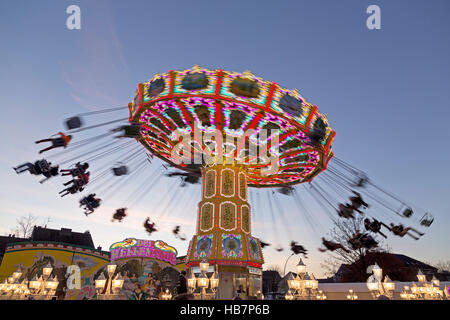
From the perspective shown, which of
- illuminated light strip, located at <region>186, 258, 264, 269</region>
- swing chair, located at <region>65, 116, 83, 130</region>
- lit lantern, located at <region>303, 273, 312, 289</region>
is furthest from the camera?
illuminated light strip, located at <region>186, 258, 264, 269</region>

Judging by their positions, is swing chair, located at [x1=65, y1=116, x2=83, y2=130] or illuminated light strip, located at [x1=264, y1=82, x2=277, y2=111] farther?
illuminated light strip, located at [x1=264, y1=82, x2=277, y2=111]

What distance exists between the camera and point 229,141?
17.7m

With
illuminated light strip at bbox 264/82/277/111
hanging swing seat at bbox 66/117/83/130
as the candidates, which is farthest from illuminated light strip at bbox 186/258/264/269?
hanging swing seat at bbox 66/117/83/130

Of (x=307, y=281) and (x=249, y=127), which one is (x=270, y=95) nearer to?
(x=249, y=127)

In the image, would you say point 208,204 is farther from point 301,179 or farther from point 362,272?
point 362,272

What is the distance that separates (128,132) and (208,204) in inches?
254

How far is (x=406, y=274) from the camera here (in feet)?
113

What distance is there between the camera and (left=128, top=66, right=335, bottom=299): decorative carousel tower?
1330 centimetres

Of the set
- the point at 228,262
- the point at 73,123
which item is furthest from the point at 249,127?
the point at 73,123

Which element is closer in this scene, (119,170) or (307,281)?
(307,281)

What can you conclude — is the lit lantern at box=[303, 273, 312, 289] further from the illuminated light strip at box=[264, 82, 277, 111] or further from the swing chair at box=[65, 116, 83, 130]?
the swing chair at box=[65, 116, 83, 130]

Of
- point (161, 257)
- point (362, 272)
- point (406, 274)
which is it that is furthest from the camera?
point (406, 274)

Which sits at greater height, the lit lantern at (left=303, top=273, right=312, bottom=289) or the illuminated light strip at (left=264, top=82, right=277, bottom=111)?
the illuminated light strip at (left=264, top=82, right=277, bottom=111)

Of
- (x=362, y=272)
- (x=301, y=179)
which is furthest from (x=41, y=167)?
(x=362, y=272)
